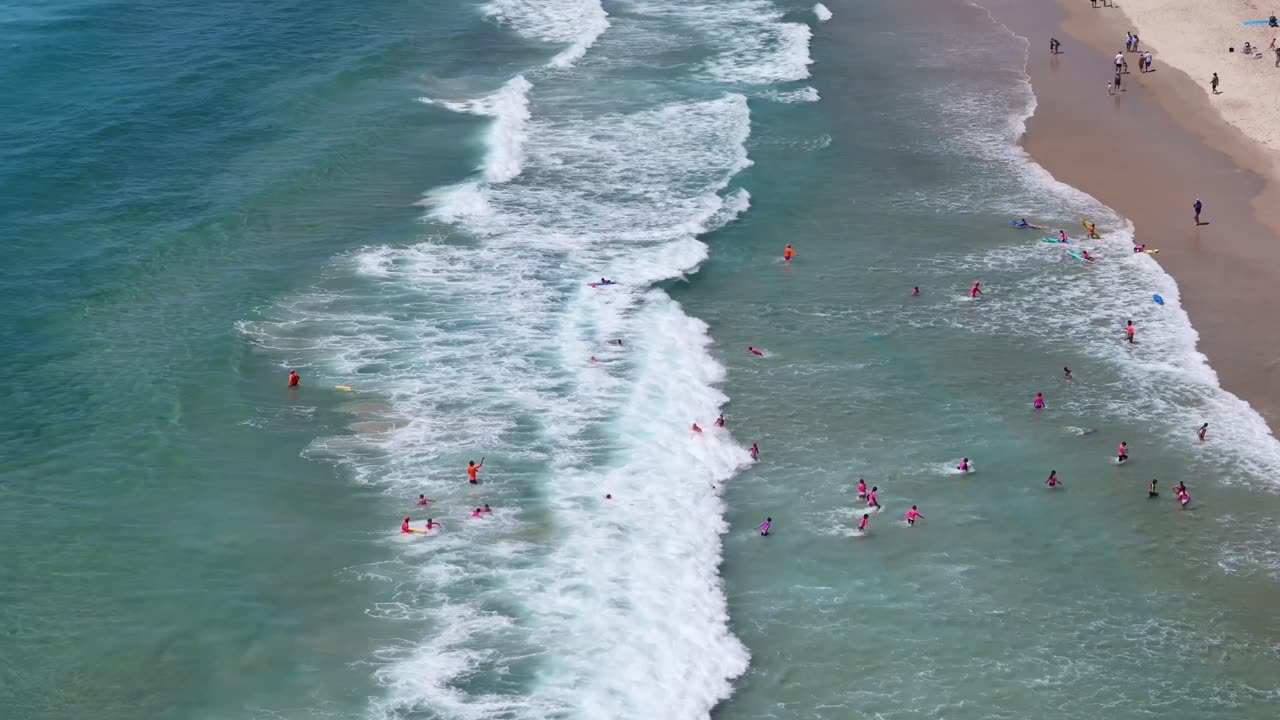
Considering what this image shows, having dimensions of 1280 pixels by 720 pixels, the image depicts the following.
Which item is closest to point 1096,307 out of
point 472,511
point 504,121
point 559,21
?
point 472,511

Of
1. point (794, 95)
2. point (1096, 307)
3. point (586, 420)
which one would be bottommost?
point (586, 420)

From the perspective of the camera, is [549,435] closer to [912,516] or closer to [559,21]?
[912,516]

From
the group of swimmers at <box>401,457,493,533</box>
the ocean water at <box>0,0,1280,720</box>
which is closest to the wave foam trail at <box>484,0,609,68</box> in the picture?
the ocean water at <box>0,0,1280,720</box>

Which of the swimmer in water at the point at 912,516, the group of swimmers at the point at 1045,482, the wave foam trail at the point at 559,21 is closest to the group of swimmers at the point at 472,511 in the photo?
the group of swimmers at the point at 1045,482

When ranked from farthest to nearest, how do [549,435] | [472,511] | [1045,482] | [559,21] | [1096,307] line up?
[559,21] → [1096,307] → [549,435] → [1045,482] → [472,511]

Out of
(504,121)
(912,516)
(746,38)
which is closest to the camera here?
(912,516)

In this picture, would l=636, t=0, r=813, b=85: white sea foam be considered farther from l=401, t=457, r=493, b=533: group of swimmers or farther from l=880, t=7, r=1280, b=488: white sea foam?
l=401, t=457, r=493, b=533: group of swimmers

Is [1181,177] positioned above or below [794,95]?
below
